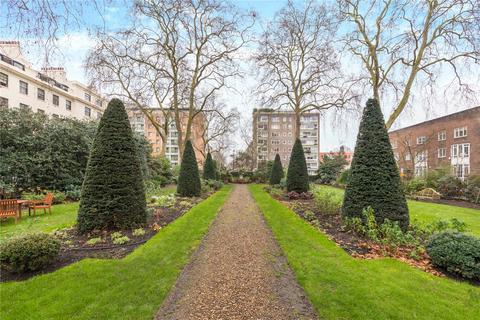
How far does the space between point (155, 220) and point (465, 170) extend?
37051 millimetres

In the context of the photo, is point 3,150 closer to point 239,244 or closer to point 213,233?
point 213,233

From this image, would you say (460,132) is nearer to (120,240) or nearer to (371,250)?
(371,250)

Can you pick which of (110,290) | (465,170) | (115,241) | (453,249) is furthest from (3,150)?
(465,170)

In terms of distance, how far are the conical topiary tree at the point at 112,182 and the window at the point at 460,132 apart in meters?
38.0

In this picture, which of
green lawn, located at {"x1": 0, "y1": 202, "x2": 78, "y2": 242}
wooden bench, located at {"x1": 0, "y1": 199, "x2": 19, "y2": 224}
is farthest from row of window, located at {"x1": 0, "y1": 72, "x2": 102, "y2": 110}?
wooden bench, located at {"x1": 0, "y1": 199, "x2": 19, "y2": 224}

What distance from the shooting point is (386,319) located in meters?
3.02

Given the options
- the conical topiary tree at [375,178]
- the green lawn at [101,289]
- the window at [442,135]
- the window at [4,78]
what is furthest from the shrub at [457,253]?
the window at [442,135]

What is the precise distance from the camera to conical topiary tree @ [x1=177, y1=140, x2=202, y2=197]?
48.5 feet

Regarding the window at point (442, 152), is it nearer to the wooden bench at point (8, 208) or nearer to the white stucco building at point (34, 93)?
the white stucco building at point (34, 93)

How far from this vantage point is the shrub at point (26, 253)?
4055 mm

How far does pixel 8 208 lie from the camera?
27.4 ft

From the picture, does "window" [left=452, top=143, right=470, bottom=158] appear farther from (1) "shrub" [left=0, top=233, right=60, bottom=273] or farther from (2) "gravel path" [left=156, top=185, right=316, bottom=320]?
(1) "shrub" [left=0, top=233, right=60, bottom=273]

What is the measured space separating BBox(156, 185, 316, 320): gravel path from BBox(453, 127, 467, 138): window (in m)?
35.5

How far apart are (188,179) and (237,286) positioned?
11.5 meters
